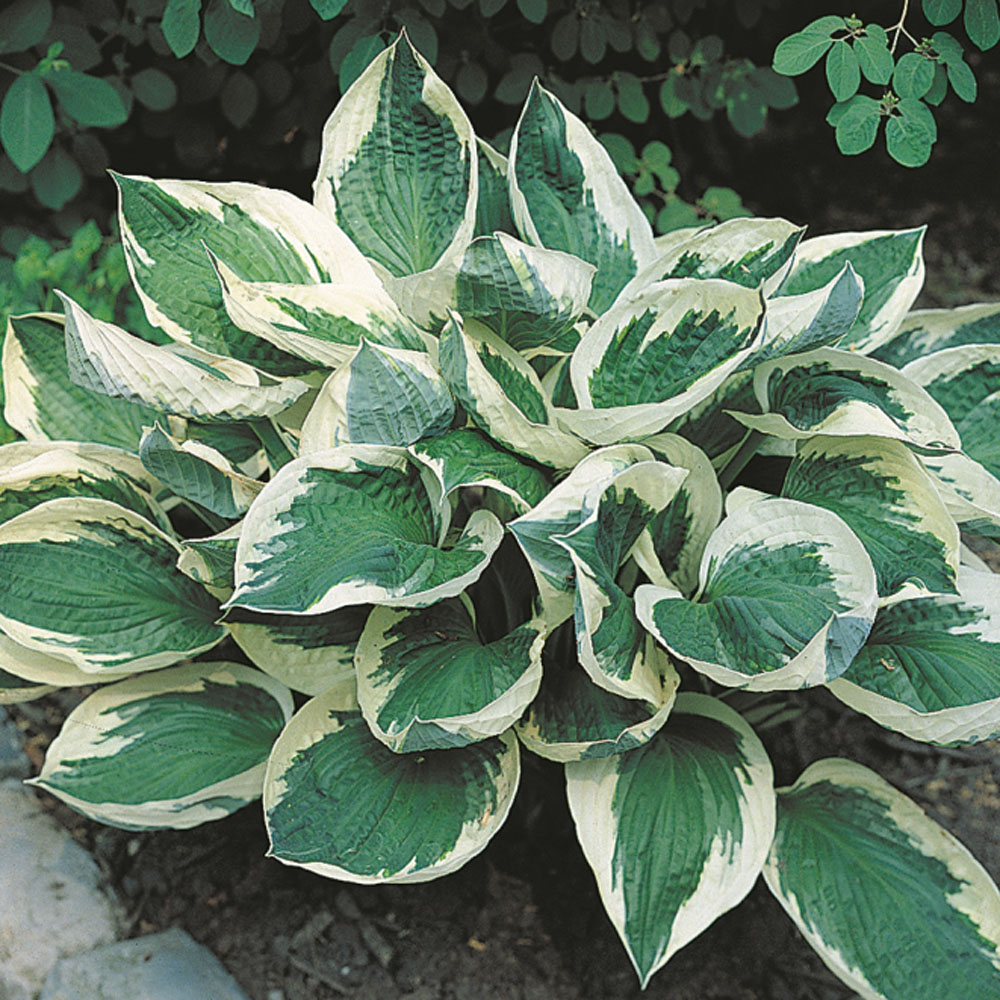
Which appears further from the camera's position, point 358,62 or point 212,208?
point 358,62

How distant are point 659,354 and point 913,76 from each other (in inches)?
20.0

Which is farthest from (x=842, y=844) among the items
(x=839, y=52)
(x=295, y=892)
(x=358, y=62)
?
(x=358, y=62)

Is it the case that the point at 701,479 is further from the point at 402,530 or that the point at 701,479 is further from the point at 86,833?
the point at 86,833

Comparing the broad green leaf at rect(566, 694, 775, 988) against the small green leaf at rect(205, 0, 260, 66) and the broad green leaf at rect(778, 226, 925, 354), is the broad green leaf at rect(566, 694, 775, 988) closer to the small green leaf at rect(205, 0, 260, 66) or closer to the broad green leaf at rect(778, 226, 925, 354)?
the broad green leaf at rect(778, 226, 925, 354)

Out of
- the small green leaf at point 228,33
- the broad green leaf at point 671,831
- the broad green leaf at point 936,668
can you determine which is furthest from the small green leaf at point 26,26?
the broad green leaf at point 936,668

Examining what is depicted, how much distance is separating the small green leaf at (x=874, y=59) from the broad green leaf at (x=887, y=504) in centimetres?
45

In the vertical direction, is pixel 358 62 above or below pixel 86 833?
above

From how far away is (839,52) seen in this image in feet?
3.90

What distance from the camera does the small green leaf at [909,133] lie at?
3.86ft

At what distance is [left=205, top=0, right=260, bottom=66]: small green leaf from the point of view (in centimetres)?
135

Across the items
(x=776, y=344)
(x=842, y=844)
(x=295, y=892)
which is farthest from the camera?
(x=295, y=892)

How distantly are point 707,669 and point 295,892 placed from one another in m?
0.70

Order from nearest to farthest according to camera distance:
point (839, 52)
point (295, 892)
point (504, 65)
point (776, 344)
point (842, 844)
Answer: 1. point (776, 344)
2. point (842, 844)
3. point (839, 52)
4. point (295, 892)
5. point (504, 65)

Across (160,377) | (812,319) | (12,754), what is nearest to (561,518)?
(812,319)
